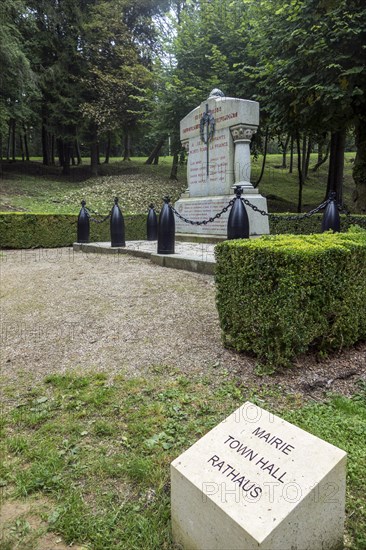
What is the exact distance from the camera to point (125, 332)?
420cm

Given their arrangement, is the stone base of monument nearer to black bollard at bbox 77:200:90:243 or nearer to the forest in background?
black bollard at bbox 77:200:90:243

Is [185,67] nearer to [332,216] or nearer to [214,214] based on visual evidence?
[214,214]

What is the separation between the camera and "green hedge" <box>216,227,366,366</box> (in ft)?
10.2

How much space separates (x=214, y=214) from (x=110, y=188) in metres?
12.5

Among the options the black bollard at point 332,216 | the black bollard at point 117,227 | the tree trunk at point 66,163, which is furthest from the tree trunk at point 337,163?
the tree trunk at point 66,163

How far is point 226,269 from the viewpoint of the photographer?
144 inches

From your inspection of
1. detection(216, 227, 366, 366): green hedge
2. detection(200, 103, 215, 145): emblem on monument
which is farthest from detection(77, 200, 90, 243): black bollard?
detection(216, 227, 366, 366): green hedge

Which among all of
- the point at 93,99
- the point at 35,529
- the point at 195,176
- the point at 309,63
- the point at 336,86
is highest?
the point at 93,99

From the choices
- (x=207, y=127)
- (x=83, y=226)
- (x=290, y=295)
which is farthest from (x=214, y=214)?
(x=290, y=295)

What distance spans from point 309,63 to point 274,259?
Answer: 11023 millimetres

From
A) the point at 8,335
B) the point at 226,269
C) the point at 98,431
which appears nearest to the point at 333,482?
the point at 98,431

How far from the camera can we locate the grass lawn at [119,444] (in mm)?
1800

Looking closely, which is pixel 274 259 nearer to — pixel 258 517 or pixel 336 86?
pixel 258 517

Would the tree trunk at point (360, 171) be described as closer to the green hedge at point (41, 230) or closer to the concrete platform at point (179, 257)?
the concrete platform at point (179, 257)
